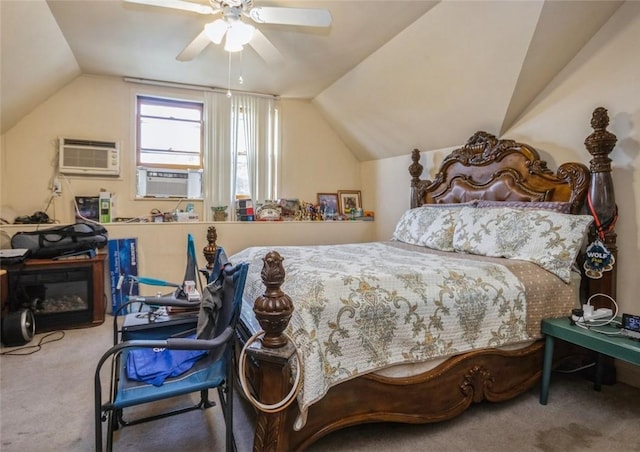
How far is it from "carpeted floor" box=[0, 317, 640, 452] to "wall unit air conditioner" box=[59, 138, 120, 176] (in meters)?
2.19

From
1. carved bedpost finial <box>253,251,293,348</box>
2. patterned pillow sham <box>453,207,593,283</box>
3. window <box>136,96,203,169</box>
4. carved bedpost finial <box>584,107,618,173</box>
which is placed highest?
window <box>136,96,203,169</box>

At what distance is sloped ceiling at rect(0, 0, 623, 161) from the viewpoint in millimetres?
2412

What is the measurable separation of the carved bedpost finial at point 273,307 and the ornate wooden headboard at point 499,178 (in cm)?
214

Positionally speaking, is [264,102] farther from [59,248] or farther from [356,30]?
[59,248]

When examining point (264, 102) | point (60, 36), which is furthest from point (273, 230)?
point (60, 36)

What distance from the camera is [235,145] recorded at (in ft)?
14.3

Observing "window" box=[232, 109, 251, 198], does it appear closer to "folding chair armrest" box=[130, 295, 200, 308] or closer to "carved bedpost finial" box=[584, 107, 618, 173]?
"folding chair armrest" box=[130, 295, 200, 308]

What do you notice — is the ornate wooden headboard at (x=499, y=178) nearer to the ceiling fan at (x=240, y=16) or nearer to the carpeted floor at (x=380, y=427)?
the carpeted floor at (x=380, y=427)

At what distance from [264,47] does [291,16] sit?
0.46m

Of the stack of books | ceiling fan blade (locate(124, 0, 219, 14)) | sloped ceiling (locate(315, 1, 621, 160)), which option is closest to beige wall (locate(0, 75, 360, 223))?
the stack of books

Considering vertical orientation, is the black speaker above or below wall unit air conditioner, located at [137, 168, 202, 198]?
below

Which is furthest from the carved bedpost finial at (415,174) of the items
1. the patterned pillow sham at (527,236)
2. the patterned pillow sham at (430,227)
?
the patterned pillow sham at (527,236)

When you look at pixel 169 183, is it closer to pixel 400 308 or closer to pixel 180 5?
pixel 180 5

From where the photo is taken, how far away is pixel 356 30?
2.88 m
